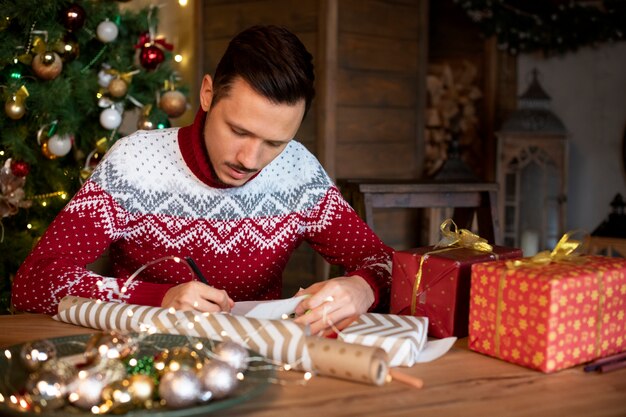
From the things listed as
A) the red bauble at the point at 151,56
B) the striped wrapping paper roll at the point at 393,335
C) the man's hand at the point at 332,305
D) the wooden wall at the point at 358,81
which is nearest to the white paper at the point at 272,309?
the man's hand at the point at 332,305

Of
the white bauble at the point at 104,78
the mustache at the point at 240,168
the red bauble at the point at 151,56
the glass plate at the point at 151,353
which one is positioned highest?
the red bauble at the point at 151,56

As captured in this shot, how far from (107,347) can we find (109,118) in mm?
2038

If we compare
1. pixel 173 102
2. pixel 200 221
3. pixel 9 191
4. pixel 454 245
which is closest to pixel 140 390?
pixel 454 245

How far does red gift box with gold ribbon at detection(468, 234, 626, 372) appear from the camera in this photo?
1127 millimetres

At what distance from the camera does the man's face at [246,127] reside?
1.53 metres

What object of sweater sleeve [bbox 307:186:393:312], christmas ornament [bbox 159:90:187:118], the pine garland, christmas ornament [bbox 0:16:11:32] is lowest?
sweater sleeve [bbox 307:186:393:312]

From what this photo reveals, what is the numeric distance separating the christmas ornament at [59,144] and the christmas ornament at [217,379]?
2050 millimetres

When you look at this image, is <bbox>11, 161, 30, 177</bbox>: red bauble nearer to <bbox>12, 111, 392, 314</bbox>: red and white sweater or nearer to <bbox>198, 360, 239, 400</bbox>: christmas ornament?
<bbox>12, 111, 392, 314</bbox>: red and white sweater

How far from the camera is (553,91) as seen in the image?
5.14 metres

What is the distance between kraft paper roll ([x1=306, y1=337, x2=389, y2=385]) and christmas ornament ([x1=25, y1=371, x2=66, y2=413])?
342mm

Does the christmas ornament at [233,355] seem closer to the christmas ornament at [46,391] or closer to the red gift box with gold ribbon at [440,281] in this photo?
the christmas ornament at [46,391]

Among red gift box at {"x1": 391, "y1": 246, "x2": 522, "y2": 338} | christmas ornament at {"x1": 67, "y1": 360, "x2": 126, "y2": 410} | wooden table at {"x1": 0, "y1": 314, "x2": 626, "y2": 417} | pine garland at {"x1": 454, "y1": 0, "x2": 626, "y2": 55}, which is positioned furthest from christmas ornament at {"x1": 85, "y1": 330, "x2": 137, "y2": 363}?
pine garland at {"x1": 454, "y1": 0, "x2": 626, "y2": 55}

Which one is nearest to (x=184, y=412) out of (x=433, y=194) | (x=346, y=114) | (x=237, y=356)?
(x=237, y=356)

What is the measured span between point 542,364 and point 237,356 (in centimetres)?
44
